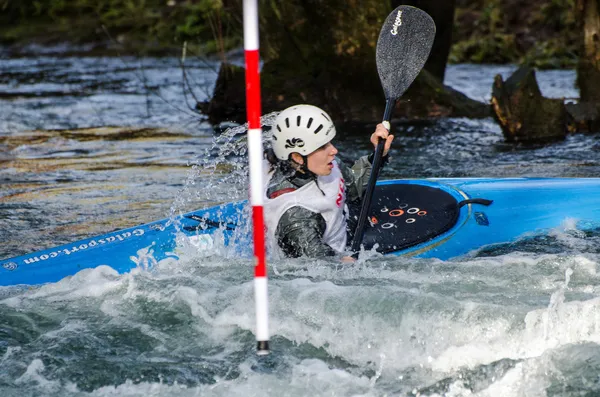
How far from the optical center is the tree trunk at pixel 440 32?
32.9 ft

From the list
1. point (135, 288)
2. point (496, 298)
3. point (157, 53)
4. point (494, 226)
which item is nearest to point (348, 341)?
point (496, 298)

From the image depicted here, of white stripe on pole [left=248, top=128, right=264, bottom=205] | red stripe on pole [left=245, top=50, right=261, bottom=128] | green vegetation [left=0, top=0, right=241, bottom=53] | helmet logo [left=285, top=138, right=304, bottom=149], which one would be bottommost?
green vegetation [left=0, top=0, right=241, bottom=53]

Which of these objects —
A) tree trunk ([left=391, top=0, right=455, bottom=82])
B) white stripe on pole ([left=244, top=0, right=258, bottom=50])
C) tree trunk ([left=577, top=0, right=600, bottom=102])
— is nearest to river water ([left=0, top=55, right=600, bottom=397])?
white stripe on pole ([left=244, top=0, right=258, bottom=50])

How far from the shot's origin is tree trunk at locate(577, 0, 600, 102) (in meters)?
8.03

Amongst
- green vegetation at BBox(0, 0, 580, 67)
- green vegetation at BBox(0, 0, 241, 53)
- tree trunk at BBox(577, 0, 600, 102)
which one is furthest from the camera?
green vegetation at BBox(0, 0, 241, 53)

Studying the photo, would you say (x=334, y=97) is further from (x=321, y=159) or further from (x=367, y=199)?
(x=321, y=159)

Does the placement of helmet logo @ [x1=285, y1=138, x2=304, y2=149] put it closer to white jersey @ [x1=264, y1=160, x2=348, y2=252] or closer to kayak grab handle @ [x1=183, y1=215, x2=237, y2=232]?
white jersey @ [x1=264, y1=160, x2=348, y2=252]

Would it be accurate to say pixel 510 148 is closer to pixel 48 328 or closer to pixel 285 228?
pixel 285 228

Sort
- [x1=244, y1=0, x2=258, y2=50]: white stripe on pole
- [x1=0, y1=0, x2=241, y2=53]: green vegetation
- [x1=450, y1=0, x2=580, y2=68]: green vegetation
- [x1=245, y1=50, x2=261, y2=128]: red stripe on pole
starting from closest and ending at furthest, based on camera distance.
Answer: [x1=244, y1=0, x2=258, y2=50]: white stripe on pole
[x1=245, y1=50, x2=261, y2=128]: red stripe on pole
[x1=450, y1=0, x2=580, y2=68]: green vegetation
[x1=0, y1=0, x2=241, y2=53]: green vegetation

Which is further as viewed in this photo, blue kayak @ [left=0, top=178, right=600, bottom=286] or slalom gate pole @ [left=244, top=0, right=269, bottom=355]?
blue kayak @ [left=0, top=178, right=600, bottom=286]

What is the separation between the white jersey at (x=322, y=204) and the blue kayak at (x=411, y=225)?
20 centimetres

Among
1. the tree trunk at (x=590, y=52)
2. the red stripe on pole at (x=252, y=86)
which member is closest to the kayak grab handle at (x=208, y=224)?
the red stripe on pole at (x=252, y=86)

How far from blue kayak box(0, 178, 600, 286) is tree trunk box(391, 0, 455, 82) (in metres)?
5.20

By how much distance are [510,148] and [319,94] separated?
7.41 feet
